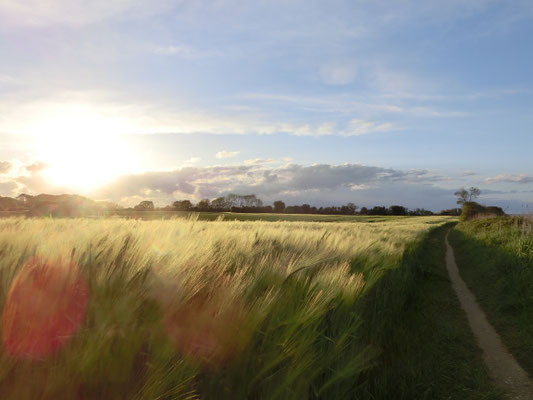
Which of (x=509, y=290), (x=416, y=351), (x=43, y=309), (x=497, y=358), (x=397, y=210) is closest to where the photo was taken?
(x=43, y=309)

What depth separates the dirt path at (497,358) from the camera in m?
4.31

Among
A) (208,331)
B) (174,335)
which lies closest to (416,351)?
(208,331)

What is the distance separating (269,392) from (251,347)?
0.21m

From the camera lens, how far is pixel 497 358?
519 centimetres

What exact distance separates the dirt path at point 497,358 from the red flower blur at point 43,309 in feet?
15.1

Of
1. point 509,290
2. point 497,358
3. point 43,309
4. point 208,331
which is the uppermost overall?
point 43,309

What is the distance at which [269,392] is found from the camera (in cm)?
160

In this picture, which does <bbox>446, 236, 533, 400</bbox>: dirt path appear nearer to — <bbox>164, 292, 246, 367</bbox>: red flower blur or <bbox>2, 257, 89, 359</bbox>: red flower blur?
<bbox>164, 292, 246, 367</bbox>: red flower blur

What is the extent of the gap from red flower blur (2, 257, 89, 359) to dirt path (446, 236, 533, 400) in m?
Answer: 4.61

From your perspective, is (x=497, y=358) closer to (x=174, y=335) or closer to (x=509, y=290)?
(x=509, y=290)

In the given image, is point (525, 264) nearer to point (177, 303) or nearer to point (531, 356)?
point (531, 356)

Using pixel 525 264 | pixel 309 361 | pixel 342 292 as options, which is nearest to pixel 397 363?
pixel 342 292

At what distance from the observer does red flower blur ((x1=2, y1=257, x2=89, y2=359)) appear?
1.20 m

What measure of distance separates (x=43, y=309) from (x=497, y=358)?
6061mm
